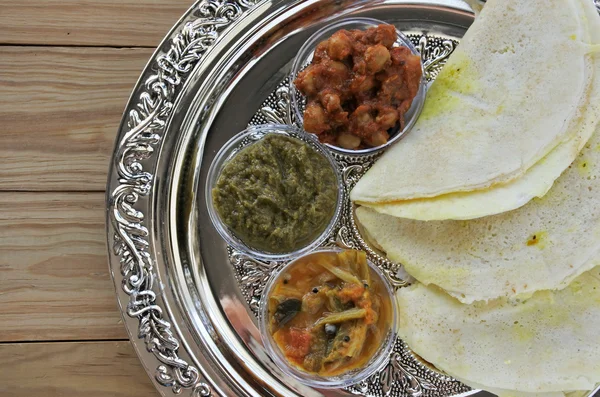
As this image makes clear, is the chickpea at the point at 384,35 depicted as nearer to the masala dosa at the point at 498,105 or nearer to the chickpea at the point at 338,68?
the chickpea at the point at 338,68

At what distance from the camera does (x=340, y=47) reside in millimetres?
1902

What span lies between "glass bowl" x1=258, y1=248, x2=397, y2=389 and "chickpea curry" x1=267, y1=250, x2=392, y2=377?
0.05ft

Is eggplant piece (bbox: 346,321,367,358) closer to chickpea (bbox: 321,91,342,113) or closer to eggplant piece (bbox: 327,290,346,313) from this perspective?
eggplant piece (bbox: 327,290,346,313)

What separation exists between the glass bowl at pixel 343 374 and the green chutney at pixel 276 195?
0.15 meters

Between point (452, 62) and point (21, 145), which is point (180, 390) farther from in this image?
point (452, 62)

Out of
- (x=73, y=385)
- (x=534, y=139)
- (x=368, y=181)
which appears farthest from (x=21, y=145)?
(x=534, y=139)

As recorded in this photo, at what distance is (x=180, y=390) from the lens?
90.4 inches

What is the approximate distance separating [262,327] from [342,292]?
43cm

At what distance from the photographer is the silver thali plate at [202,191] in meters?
2.30

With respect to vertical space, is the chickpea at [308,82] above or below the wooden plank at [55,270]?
above

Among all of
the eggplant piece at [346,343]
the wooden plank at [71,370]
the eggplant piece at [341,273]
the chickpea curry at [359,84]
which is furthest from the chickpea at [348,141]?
the wooden plank at [71,370]

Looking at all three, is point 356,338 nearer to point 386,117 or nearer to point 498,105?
point 386,117

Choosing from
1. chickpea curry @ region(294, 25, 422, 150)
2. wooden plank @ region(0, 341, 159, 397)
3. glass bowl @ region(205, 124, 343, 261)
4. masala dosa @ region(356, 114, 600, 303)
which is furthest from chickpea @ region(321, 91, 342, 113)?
wooden plank @ region(0, 341, 159, 397)

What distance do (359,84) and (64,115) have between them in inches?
58.6
